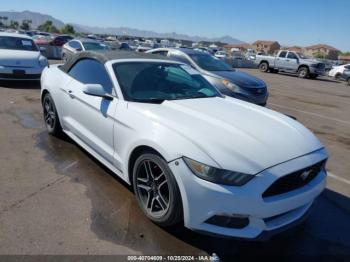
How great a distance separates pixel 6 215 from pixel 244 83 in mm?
6531

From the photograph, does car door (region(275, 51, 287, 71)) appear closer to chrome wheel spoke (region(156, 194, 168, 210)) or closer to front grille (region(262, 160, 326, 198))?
front grille (region(262, 160, 326, 198))

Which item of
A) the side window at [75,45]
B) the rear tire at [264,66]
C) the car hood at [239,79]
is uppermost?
the car hood at [239,79]

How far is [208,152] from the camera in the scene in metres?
2.74

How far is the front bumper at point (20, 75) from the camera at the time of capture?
9344 millimetres

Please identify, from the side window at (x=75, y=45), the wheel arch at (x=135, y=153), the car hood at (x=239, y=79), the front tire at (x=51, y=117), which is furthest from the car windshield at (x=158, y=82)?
the side window at (x=75, y=45)

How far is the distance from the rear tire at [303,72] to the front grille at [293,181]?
78.5 feet

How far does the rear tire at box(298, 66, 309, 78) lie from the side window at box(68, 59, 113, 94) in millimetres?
23426

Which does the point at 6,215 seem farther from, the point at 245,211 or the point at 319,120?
the point at 319,120

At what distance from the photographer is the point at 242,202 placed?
2609mm

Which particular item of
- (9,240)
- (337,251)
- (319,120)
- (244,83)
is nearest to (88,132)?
(9,240)

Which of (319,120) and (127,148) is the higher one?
(127,148)

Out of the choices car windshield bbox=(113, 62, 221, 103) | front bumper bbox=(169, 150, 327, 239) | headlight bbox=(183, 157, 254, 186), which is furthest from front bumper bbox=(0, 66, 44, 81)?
headlight bbox=(183, 157, 254, 186)

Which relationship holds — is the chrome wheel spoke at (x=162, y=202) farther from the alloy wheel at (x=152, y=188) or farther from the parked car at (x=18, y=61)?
the parked car at (x=18, y=61)

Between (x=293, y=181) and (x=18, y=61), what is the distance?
9.00 meters
